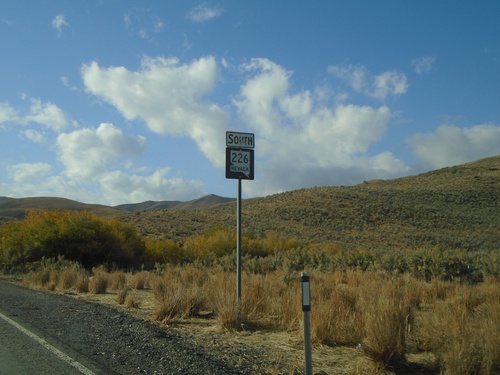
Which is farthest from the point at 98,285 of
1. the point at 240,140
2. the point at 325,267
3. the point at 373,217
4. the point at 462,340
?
the point at 373,217

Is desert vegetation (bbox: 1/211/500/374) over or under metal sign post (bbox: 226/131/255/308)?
under

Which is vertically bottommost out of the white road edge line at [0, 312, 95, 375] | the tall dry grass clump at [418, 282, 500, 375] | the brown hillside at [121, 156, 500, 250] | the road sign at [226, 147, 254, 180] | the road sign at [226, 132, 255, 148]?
the white road edge line at [0, 312, 95, 375]

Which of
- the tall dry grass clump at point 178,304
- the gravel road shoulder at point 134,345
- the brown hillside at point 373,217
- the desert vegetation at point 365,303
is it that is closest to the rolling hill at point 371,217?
the brown hillside at point 373,217

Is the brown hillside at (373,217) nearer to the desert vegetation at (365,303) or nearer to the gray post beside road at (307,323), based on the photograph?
the desert vegetation at (365,303)

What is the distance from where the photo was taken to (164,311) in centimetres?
1062

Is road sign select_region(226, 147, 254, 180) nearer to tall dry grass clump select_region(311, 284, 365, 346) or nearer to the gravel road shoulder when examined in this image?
tall dry grass clump select_region(311, 284, 365, 346)

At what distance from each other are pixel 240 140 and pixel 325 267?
44.4 ft

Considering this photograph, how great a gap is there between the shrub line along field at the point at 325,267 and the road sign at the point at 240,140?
10.7ft

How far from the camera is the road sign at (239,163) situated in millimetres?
9719

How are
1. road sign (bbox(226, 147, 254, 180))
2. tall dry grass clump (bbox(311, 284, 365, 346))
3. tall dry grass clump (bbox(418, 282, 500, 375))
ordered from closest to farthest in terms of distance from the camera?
tall dry grass clump (bbox(418, 282, 500, 375))
tall dry grass clump (bbox(311, 284, 365, 346))
road sign (bbox(226, 147, 254, 180))

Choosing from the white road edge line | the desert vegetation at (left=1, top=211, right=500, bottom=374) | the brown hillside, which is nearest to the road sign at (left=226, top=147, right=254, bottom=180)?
the desert vegetation at (left=1, top=211, right=500, bottom=374)

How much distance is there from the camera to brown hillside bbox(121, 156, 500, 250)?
50.0 m

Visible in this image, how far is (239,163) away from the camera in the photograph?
980cm

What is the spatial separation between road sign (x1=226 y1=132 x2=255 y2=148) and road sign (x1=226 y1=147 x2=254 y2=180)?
9cm
